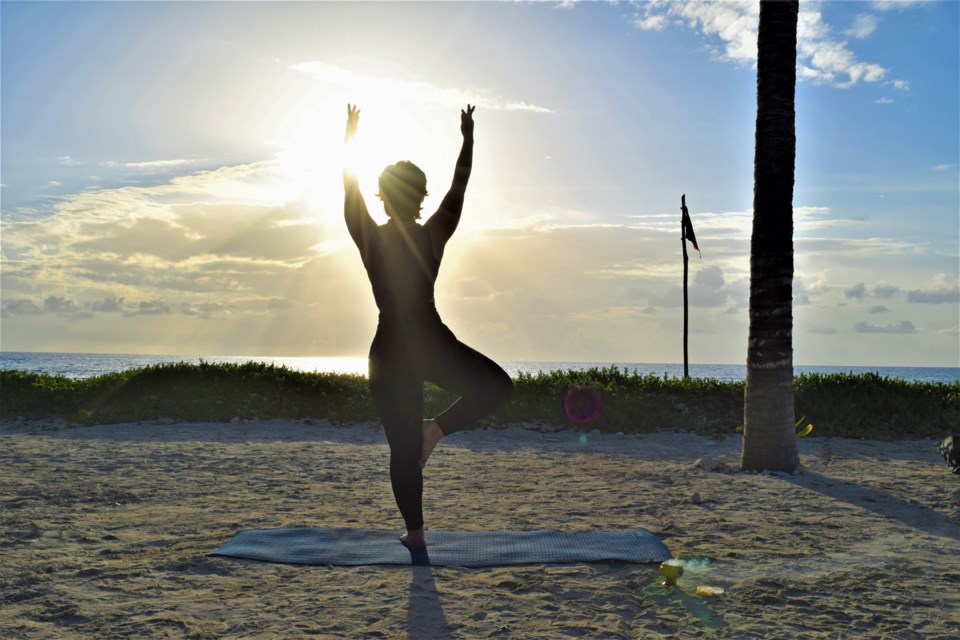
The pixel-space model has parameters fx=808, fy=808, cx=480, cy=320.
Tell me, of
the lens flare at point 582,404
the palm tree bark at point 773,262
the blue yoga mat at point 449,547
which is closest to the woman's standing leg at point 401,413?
the blue yoga mat at point 449,547

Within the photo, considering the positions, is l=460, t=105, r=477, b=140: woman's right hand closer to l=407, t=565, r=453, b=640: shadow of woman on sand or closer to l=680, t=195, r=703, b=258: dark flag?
l=407, t=565, r=453, b=640: shadow of woman on sand

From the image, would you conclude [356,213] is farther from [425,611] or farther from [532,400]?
[532,400]

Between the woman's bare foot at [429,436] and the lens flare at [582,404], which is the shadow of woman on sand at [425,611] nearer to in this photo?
the woman's bare foot at [429,436]

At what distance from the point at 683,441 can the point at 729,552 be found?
7071 millimetres

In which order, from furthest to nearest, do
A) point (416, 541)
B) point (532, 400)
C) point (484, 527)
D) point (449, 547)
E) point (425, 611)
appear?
1. point (532, 400)
2. point (484, 527)
3. point (449, 547)
4. point (416, 541)
5. point (425, 611)

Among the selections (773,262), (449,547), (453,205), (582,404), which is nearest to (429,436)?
(449,547)

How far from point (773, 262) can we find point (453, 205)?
16.4ft

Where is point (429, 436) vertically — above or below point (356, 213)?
below

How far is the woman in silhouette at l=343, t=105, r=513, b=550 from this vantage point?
4.92 metres

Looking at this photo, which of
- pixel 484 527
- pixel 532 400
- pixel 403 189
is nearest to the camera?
pixel 403 189

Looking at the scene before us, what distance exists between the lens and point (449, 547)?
547cm

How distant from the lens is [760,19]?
9.16 metres

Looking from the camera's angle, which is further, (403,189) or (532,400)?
(532,400)

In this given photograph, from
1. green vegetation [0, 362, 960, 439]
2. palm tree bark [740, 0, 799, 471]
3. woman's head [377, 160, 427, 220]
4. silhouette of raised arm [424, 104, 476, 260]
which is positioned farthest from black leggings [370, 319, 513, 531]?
green vegetation [0, 362, 960, 439]
